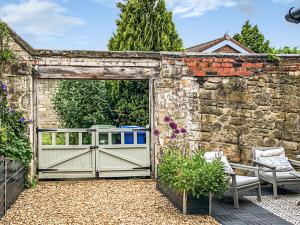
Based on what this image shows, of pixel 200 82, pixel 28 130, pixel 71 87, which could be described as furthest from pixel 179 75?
pixel 71 87

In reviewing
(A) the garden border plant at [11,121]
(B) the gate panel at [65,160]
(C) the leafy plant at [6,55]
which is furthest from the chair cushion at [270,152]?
(C) the leafy plant at [6,55]

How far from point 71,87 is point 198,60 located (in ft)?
17.5

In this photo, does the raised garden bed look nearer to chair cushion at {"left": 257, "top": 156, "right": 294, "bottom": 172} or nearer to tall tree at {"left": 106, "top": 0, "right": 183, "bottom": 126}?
tall tree at {"left": 106, "top": 0, "right": 183, "bottom": 126}

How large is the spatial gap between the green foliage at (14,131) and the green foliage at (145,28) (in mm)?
4142

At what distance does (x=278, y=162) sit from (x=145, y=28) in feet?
17.1

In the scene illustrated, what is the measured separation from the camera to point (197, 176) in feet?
20.1

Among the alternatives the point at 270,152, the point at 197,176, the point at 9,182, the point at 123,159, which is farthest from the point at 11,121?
the point at 270,152

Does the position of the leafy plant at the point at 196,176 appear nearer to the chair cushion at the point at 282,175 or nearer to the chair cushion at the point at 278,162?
the chair cushion at the point at 282,175

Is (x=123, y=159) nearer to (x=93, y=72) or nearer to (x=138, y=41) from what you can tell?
(x=93, y=72)

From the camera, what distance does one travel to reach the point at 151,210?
21.5ft

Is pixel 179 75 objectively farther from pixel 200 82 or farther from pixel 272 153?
pixel 272 153

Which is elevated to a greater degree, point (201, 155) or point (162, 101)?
point (162, 101)

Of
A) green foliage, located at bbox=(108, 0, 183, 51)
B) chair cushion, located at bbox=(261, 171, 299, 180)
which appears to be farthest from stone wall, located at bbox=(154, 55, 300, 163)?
green foliage, located at bbox=(108, 0, 183, 51)

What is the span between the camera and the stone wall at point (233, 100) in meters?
8.77
